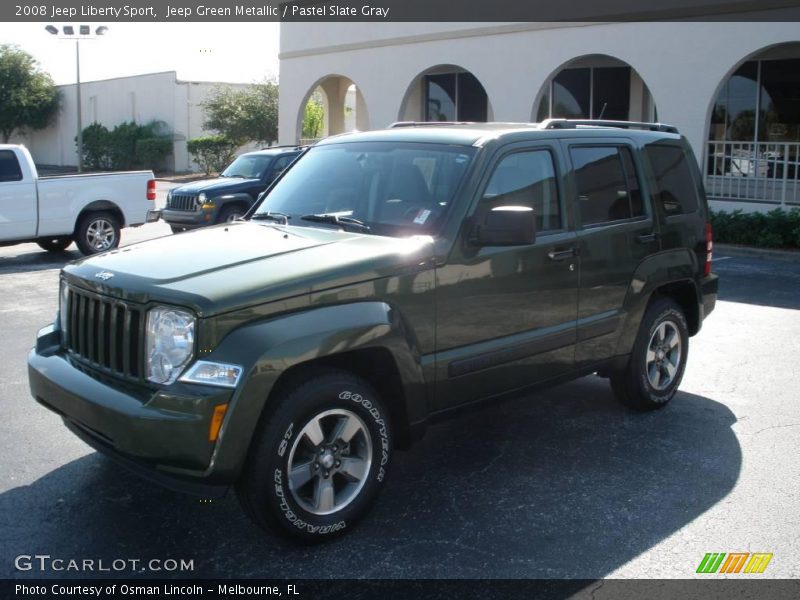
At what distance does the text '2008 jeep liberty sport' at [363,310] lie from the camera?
393 centimetres

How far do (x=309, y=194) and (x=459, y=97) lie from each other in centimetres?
1895

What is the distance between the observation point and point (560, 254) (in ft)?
17.6

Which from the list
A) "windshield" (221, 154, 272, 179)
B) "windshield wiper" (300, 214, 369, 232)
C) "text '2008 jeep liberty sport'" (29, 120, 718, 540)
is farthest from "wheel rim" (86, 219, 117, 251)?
"windshield wiper" (300, 214, 369, 232)

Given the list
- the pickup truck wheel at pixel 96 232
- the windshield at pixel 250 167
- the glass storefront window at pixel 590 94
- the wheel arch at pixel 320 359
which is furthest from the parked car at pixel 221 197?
the wheel arch at pixel 320 359

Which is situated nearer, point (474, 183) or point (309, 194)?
point (474, 183)

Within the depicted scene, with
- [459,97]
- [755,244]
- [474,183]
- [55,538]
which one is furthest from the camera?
[459,97]

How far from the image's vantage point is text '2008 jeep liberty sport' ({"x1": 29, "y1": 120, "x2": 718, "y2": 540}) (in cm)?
393

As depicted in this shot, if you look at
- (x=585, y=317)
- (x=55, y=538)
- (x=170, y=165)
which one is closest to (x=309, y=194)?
(x=585, y=317)

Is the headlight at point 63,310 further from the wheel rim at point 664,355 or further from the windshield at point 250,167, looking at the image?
the windshield at point 250,167

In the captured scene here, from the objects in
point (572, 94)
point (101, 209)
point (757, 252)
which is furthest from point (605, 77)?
point (101, 209)

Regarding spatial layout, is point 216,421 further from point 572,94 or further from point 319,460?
point 572,94

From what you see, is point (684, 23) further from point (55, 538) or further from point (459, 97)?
point (55, 538)

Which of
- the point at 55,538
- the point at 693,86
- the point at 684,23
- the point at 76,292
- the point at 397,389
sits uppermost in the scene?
the point at 684,23

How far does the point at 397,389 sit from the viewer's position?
457 centimetres
